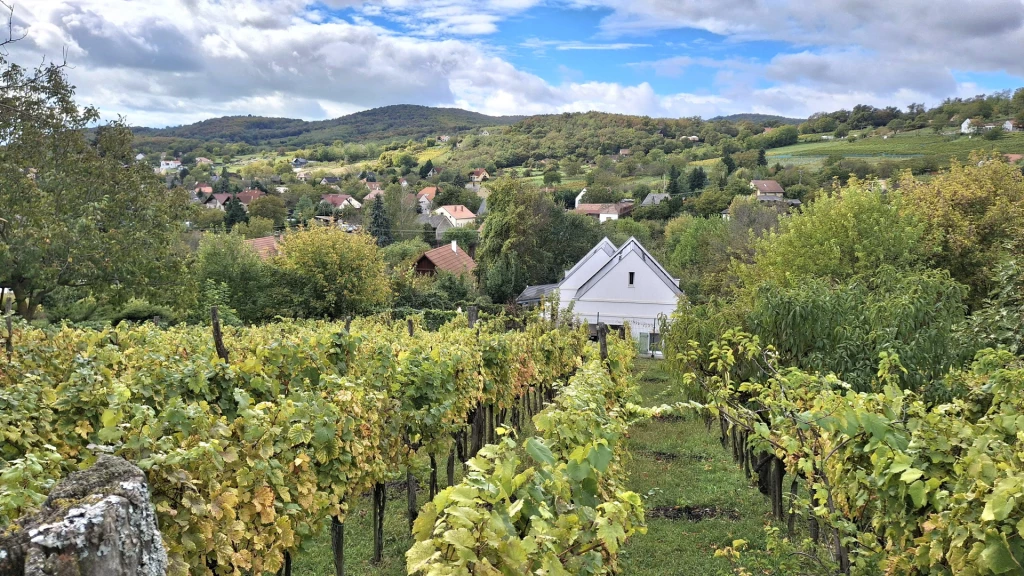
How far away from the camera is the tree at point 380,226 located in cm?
6355

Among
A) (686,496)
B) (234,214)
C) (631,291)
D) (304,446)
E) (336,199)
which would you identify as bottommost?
(686,496)

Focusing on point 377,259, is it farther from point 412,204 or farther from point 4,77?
point 412,204

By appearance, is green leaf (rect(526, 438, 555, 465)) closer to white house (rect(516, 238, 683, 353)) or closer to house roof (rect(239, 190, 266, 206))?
white house (rect(516, 238, 683, 353))

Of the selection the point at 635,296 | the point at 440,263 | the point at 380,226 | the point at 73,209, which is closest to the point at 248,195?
the point at 380,226

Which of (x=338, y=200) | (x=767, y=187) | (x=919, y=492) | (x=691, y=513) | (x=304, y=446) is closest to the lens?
(x=919, y=492)

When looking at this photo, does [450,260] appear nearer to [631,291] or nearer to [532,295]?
[532,295]

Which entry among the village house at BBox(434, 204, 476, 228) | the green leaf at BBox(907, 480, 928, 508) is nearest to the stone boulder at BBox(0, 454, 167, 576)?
the green leaf at BBox(907, 480, 928, 508)

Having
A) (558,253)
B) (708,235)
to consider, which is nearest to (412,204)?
(558,253)

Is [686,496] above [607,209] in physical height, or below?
below

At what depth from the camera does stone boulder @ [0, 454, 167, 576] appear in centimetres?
128

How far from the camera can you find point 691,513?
9.12 m

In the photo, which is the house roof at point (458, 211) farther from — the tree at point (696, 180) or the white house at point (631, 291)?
the white house at point (631, 291)

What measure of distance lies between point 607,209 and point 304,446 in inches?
3370

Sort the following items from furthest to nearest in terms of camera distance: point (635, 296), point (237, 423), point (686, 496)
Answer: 1. point (635, 296)
2. point (686, 496)
3. point (237, 423)
